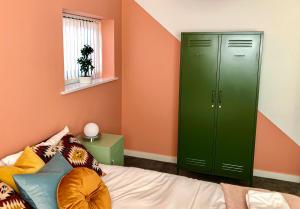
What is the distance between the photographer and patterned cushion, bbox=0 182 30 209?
156 centimetres

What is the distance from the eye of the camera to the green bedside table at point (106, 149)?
280 cm

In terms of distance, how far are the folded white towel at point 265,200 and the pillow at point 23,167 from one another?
1410 mm

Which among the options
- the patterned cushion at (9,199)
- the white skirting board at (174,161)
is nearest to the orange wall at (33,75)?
the patterned cushion at (9,199)

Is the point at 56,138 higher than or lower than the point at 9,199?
higher

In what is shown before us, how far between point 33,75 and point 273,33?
2.67 metres

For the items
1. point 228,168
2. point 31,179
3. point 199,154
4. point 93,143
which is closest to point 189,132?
point 199,154

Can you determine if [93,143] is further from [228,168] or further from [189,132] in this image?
[228,168]

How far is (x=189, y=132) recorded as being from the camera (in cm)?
350

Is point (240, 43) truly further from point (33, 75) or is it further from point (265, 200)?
point (33, 75)

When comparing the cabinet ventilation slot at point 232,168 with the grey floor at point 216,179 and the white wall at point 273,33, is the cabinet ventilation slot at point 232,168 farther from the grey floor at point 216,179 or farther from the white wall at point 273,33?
the white wall at point 273,33

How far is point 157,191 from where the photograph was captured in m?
2.18

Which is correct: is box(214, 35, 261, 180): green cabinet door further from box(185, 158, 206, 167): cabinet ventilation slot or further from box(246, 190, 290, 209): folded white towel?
box(246, 190, 290, 209): folded white towel

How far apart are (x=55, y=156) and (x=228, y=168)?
84.2 inches

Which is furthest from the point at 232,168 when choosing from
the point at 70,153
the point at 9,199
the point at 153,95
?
the point at 9,199
